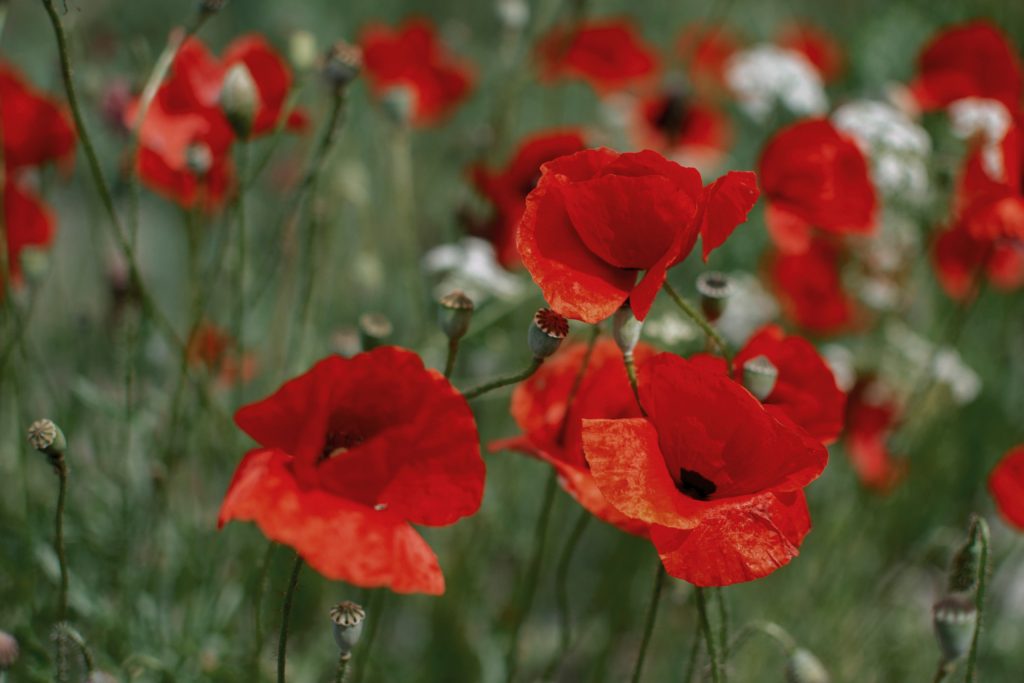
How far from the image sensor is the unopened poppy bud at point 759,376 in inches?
31.5

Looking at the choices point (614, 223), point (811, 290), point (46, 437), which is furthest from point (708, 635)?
point (811, 290)

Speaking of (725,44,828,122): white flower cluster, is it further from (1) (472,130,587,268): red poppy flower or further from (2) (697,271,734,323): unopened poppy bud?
(2) (697,271,734,323): unopened poppy bud

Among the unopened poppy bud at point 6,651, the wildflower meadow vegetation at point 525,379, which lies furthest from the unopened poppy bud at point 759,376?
the unopened poppy bud at point 6,651

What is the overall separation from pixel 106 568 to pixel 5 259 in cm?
58

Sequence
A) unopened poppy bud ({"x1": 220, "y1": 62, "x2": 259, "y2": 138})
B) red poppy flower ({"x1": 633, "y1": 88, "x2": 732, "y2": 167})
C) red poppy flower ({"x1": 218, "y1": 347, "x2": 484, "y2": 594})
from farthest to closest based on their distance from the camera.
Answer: red poppy flower ({"x1": 633, "y1": 88, "x2": 732, "y2": 167}), unopened poppy bud ({"x1": 220, "y1": 62, "x2": 259, "y2": 138}), red poppy flower ({"x1": 218, "y1": 347, "x2": 484, "y2": 594})

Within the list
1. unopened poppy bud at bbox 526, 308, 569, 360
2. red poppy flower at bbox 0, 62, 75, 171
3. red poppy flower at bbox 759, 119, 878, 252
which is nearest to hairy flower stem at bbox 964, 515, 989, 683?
unopened poppy bud at bbox 526, 308, 569, 360

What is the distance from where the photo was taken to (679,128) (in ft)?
6.57

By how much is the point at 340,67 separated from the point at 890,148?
3.37 feet

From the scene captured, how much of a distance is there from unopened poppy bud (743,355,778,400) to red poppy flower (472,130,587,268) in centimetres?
31

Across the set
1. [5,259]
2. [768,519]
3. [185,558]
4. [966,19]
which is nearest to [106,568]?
[185,558]

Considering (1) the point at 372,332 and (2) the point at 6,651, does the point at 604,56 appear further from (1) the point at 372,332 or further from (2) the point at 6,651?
(2) the point at 6,651

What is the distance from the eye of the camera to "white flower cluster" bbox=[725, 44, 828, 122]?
191 cm

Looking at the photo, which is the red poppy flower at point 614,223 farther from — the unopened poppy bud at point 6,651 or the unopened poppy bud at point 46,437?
the unopened poppy bud at point 6,651

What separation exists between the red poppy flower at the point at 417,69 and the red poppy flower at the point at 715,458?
129 cm
